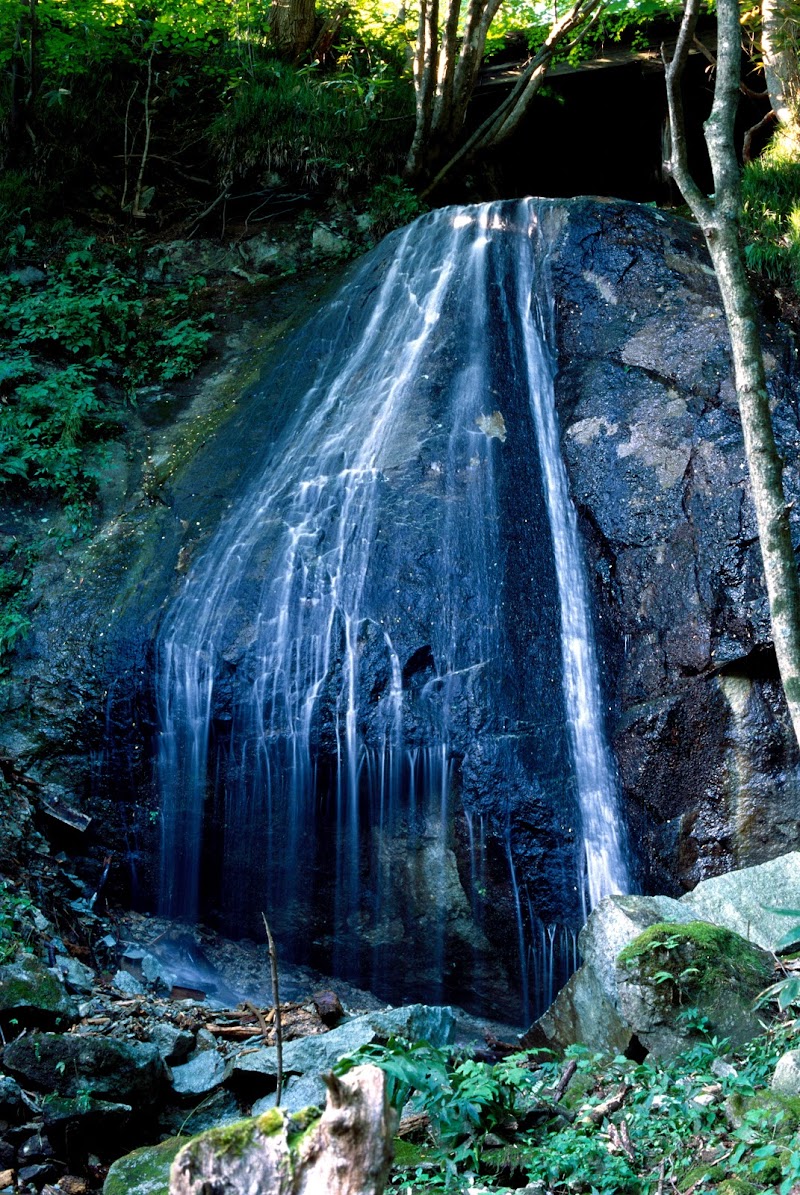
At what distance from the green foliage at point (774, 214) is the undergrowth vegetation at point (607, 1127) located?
671cm

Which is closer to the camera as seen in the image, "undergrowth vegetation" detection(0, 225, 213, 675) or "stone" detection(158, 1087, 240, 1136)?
"stone" detection(158, 1087, 240, 1136)

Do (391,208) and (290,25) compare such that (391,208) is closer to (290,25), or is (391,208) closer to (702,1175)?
(290,25)

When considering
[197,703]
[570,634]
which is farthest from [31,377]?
[570,634]

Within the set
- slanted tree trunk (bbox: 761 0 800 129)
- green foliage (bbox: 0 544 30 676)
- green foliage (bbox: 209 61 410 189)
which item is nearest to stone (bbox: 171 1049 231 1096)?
green foliage (bbox: 0 544 30 676)

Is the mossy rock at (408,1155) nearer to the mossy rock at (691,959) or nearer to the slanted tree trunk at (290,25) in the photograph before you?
the mossy rock at (691,959)

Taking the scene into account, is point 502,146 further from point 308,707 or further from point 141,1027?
point 141,1027

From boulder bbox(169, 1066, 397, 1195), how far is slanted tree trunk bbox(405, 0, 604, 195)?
1177cm

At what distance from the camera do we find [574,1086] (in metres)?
4.15

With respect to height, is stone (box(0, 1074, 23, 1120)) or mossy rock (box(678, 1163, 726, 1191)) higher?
mossy rock (box(678, 1163, 726, 1191))

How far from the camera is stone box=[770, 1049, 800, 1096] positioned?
133 inches

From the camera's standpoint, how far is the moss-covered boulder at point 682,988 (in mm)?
4215

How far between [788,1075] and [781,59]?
31.1 feet

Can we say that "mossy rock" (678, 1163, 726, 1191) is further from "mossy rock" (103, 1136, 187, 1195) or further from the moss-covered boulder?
"mossy rock" (103, 1136, 187, 1195)

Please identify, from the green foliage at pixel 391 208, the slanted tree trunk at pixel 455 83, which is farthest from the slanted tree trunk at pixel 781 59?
the green foliage at pixel 391 208
